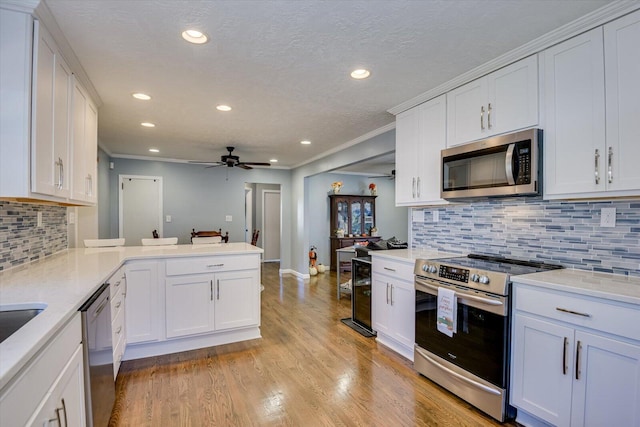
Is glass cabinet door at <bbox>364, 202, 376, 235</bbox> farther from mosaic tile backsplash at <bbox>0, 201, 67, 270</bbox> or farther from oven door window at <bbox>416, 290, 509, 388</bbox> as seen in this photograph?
mosaic tile backsplash at <bbox>0, 201, 67, 270</bbox>

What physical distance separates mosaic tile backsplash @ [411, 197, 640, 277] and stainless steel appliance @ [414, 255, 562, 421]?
140mm

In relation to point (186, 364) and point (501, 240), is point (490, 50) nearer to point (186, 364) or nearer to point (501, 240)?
point (501, 240)

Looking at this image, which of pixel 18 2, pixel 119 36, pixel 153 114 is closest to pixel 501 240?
pixel 119 36

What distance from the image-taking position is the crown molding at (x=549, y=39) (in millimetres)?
1694

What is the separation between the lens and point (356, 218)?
7.50 meters

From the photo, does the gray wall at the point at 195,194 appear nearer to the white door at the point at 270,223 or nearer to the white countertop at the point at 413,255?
the white door at the point at 270,223

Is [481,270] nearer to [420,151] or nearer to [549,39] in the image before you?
[420,151]

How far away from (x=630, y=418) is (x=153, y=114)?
426 centimetres

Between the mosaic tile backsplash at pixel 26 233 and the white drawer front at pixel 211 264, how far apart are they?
96cm

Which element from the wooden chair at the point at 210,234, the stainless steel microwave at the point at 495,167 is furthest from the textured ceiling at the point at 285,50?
the wooden chair at the point at 210,234

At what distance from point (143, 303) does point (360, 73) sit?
2.68m

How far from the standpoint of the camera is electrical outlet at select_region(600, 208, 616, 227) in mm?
1985

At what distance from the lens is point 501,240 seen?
2645 mm

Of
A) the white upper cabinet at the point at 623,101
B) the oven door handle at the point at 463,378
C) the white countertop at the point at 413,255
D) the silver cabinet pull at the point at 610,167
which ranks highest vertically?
the white upper cabinet at the point at 623,101
